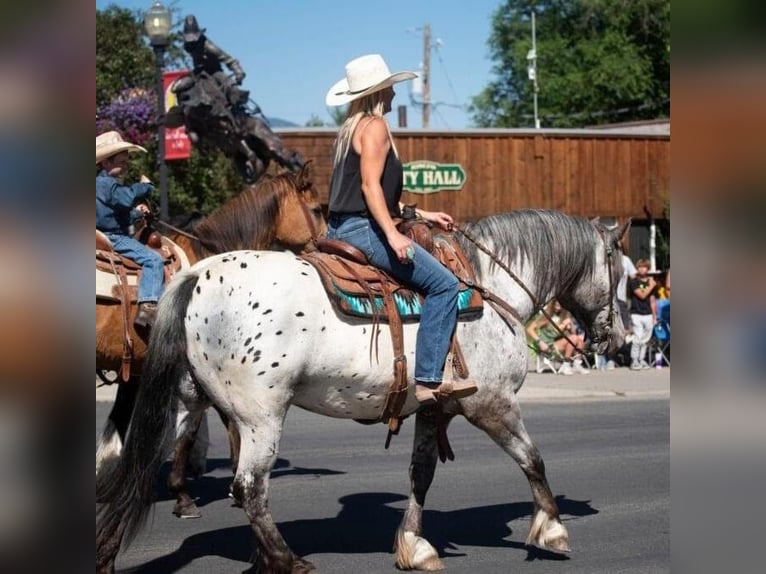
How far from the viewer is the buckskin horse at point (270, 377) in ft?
19.6

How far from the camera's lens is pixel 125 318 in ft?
25.6

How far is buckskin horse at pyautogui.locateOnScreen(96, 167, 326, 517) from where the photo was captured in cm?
785

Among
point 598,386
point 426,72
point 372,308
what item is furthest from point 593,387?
point 426,72

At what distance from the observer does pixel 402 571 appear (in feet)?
22.1

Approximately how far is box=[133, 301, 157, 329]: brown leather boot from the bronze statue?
7255mm

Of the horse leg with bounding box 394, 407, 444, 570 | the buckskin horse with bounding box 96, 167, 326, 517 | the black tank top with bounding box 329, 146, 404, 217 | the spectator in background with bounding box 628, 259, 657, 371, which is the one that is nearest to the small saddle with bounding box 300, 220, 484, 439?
the black tank top with bounding box 329, 146, 404, 217

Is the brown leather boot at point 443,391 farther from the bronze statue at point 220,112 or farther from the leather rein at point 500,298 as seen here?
the bronze statue at point 220,112

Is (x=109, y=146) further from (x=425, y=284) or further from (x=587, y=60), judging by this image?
(x=587, y=60)

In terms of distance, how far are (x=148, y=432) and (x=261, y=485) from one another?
68 cm

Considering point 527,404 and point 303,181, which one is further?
point 527,404

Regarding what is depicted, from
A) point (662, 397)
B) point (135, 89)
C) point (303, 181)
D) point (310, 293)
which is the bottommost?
point (662, 397)

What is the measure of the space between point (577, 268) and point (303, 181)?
2940mm
